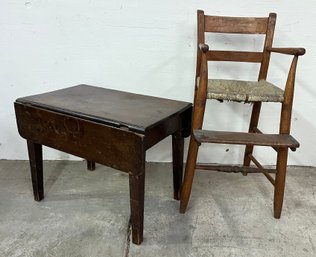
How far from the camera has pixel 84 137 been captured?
1325mm

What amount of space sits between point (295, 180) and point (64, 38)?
1.74 meters


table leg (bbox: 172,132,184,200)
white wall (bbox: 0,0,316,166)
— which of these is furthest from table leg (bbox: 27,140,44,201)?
table leg (bbox: 172,132,184,200)

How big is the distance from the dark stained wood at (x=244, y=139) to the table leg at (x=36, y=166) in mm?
822

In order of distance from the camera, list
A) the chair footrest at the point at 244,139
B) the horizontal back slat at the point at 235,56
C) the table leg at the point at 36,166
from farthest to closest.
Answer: the horizontal back slat at the point at 235,56
the table leg at the point at 36,166
the chair footrest at the point at 244,139

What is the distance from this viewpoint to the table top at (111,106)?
1256mm

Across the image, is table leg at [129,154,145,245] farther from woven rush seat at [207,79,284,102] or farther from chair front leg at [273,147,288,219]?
chair front leg at [273,147,288,219]

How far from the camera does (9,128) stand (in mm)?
2143

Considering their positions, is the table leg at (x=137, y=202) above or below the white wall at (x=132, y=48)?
below

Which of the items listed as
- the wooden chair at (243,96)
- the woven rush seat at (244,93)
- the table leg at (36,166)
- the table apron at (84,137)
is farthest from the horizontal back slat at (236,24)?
the table leg at (36,166)

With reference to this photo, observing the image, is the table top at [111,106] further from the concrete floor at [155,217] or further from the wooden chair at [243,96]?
the concrete floor at [155,217]

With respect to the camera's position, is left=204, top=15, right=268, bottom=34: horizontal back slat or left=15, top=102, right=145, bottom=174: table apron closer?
left=15, top=102, right=145, bottom=174: table apron

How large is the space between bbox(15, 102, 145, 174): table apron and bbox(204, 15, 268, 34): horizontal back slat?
835mm

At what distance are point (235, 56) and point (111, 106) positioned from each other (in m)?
0.77

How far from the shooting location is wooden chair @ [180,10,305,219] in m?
1.36
